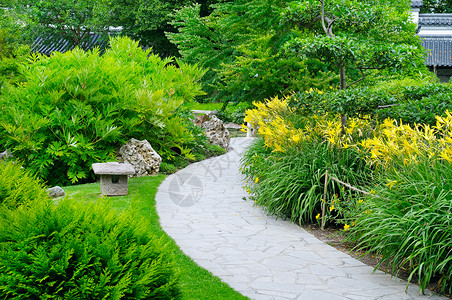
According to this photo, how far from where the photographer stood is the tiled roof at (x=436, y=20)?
27.3 meters

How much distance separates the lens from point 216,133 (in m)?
13.7

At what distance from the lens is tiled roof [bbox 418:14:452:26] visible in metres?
27.3

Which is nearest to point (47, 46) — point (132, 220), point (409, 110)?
point (409, 110)

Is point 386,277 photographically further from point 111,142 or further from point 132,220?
point 111,142

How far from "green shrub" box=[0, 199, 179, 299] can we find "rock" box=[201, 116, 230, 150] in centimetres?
1042

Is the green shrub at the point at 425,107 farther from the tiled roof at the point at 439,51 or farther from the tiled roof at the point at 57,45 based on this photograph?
the tiled roof at the point at 57,45

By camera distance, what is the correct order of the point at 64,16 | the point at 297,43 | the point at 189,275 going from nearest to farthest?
the point at 189,275
the point at 297,43
the point at 64,16

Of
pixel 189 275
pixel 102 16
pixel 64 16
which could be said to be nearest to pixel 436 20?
pixel 102 16

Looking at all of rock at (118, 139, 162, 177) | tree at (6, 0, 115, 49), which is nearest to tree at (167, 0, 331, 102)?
rock at (118, 139, 162, 177)

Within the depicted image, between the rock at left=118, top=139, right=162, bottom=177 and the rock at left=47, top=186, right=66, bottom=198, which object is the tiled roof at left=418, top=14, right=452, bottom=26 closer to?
the rock at left=118, top=139, right=162, bottom=177

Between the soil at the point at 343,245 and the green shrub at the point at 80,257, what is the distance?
2650 mm

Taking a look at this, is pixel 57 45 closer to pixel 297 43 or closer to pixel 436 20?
pixel 436 20

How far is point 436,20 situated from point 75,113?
25025 mm

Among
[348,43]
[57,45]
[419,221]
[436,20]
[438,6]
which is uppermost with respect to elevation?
[438,6]
